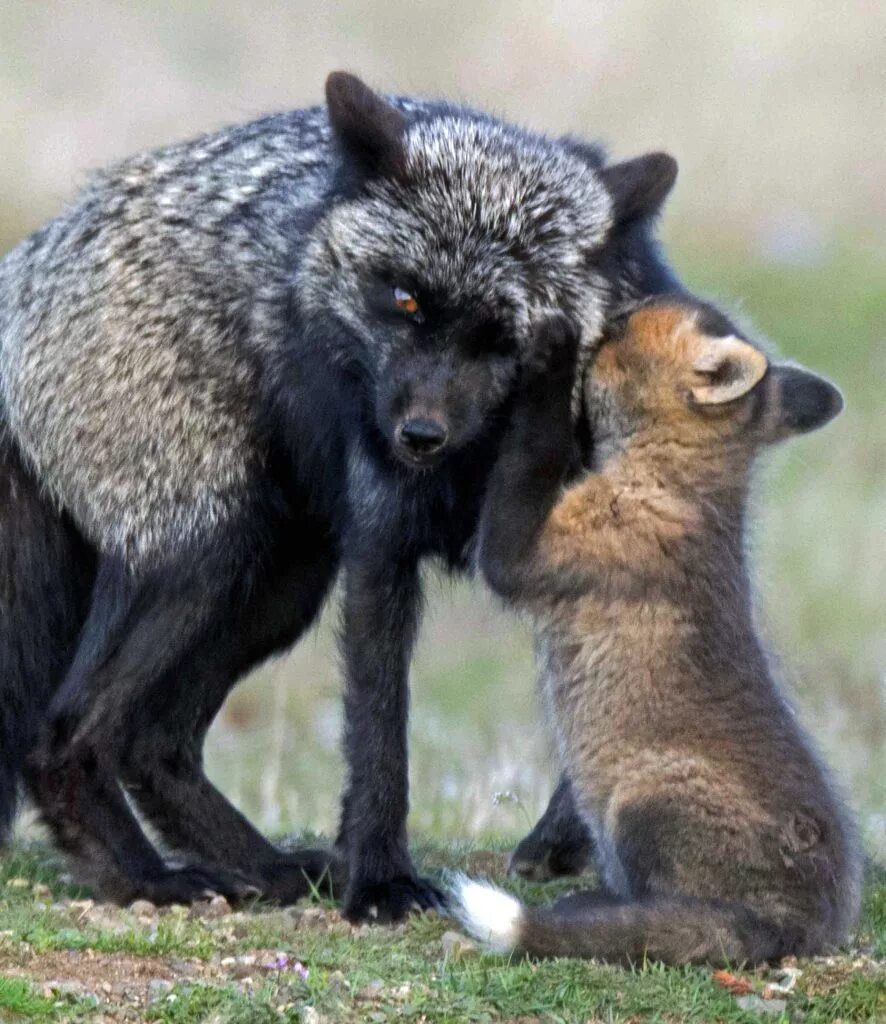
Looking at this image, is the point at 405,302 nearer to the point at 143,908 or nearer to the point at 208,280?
the point at 208,280

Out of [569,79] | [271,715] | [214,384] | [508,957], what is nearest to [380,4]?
[569,79]

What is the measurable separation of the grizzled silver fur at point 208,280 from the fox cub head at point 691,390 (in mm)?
A: 193

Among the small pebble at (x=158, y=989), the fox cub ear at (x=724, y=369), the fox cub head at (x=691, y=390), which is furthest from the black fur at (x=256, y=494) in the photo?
the small pebble at (x=158, y=989)

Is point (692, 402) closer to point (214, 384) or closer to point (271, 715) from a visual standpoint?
point (214, 384)

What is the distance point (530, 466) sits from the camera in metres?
5.90

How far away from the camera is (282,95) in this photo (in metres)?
24.5

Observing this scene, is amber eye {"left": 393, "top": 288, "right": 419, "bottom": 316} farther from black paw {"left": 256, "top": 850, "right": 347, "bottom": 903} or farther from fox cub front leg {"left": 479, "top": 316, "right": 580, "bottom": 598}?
black paw {"left": 256, "top": 850, "right": 347, "bottom": 903}

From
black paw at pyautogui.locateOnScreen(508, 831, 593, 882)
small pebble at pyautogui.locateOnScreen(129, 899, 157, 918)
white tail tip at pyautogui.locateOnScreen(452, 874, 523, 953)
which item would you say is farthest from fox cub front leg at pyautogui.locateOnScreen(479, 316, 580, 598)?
small pebble at pyautogui.locateOnScreen(129, 899, 157, 918)

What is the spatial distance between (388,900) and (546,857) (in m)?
0.84

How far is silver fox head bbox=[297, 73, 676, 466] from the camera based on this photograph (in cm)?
602

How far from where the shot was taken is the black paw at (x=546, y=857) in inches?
268

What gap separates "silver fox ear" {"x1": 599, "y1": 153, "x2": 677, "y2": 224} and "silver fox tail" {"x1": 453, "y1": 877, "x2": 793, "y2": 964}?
Answer: 2.33 metres

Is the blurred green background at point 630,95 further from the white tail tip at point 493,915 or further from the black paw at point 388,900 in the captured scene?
the white tail tip at point 493,915

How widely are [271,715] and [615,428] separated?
7.15m
